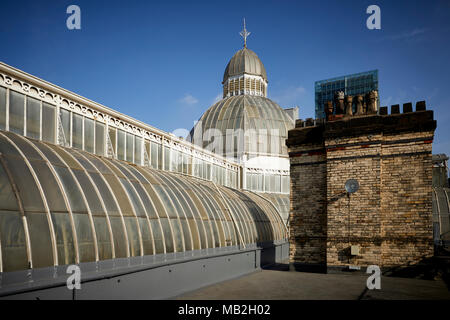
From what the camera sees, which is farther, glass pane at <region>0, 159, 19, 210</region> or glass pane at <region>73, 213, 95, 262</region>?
glass pane at <region>73, 213, 95, 262</region>

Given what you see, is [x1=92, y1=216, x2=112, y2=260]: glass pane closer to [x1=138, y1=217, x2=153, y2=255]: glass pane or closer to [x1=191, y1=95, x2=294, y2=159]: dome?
[x1=138, y1=217, x2=153, y2=255]: glass pane

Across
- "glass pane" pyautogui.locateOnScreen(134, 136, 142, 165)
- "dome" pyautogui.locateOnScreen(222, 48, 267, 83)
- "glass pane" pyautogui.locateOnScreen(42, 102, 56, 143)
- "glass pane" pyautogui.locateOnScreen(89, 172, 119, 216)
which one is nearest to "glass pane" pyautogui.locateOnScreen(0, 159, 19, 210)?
"glass pane" pyautogui.locateOnScreen(89, 172, 119, 216)

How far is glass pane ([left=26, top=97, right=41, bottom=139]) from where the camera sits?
13.9m

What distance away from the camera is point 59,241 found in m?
9.97

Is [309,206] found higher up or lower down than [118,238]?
higher up

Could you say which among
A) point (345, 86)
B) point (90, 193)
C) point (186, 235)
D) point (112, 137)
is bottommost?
point (186, 235)

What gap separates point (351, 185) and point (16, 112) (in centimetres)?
1507

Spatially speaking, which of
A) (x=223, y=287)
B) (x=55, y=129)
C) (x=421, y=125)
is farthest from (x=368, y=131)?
(x=55, y=129)

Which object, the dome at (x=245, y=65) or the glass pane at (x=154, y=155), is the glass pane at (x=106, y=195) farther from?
the dome at (x=245, y=65)

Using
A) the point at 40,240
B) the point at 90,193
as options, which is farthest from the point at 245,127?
the point at 40,240

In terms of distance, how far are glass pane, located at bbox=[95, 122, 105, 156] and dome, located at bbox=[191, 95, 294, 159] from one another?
24.2 m

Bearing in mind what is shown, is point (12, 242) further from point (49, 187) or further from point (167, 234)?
point (167, 234)

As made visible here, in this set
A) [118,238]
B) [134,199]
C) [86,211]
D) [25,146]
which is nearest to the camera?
[86,211]

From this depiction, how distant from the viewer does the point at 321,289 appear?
14.1m
